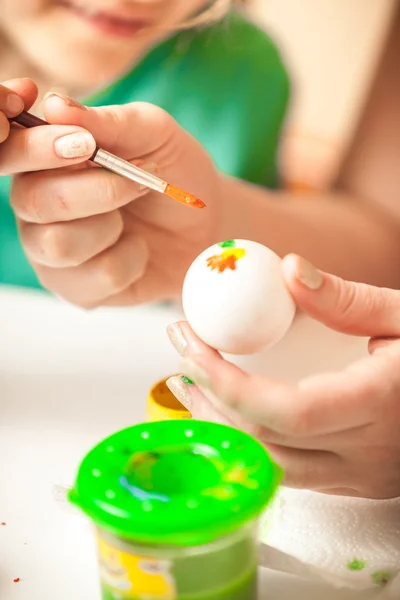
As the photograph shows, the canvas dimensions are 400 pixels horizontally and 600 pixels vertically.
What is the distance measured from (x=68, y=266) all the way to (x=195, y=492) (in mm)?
473

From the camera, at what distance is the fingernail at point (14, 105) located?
2.08ft

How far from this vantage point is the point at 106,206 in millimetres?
710

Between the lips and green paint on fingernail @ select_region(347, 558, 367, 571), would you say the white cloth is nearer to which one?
green paint on fingernail @ select_region(347, 558, 367, 571)

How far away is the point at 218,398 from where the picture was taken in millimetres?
486

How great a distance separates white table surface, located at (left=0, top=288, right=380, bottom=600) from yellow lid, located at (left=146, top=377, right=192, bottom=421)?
7cm

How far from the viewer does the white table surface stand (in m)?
0.53

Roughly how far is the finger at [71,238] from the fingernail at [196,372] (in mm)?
324

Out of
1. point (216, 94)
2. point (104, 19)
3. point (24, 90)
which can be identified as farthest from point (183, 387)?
point (216, 94)

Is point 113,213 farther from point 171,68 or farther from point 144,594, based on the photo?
point 171,68

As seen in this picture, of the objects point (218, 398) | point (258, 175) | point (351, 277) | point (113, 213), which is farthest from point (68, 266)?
point (258, 175)

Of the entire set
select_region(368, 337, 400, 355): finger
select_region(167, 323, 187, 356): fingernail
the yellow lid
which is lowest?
the yellow lid

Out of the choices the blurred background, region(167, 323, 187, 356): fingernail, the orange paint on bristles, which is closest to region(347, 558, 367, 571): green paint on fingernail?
region(167, 323, 187, 356): fingernail

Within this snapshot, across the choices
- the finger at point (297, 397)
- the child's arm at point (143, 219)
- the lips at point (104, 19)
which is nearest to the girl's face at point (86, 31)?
the lips at point (104, 19)

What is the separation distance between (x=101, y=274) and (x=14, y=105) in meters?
0.26
